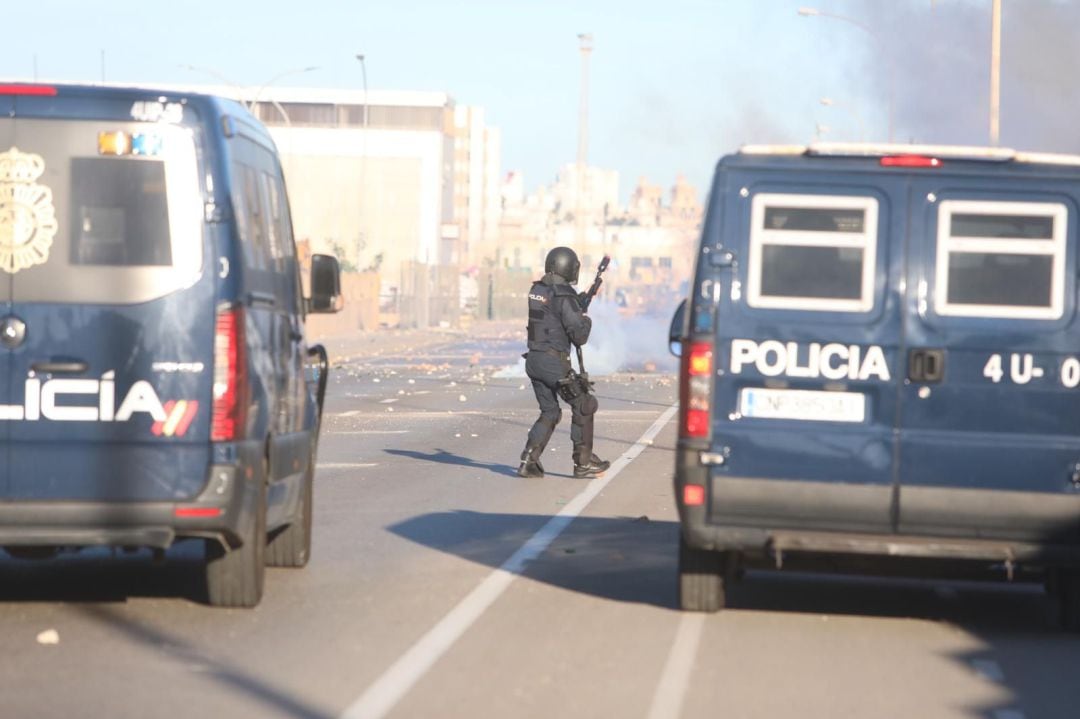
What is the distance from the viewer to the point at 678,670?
27.0ft

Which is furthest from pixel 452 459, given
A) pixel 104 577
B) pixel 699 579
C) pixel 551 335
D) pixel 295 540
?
pixel 699 579

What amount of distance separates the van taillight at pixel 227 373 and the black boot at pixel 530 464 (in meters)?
8.53

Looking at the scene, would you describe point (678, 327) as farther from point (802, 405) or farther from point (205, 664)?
point (205, 664)

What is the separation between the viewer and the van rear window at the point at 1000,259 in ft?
30.0

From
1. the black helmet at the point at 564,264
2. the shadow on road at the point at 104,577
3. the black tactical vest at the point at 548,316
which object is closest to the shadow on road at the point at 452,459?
the black tactical vest at the point at 548,316

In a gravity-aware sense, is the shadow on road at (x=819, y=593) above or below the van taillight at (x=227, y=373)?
below

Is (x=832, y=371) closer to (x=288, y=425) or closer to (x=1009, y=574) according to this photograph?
(x=1009, y=574)

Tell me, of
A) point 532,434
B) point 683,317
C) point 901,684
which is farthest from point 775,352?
point 532,434

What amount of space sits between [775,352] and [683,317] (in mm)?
1021

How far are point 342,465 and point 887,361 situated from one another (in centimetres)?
1004

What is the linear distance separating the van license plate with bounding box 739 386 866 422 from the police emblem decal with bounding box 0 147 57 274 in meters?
3.14

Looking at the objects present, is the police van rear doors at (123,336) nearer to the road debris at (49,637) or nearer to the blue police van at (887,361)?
the road debris at (49,637)

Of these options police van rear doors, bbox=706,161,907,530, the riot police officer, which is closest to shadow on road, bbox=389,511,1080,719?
police van rear doors, bbox=706,161,907,530

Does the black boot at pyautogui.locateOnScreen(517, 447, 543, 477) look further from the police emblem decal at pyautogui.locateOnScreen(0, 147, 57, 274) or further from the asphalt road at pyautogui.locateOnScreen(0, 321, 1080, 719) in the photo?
the police emblem decal at pyautogui.locateOnScreen(0, 147, 57, 274)
